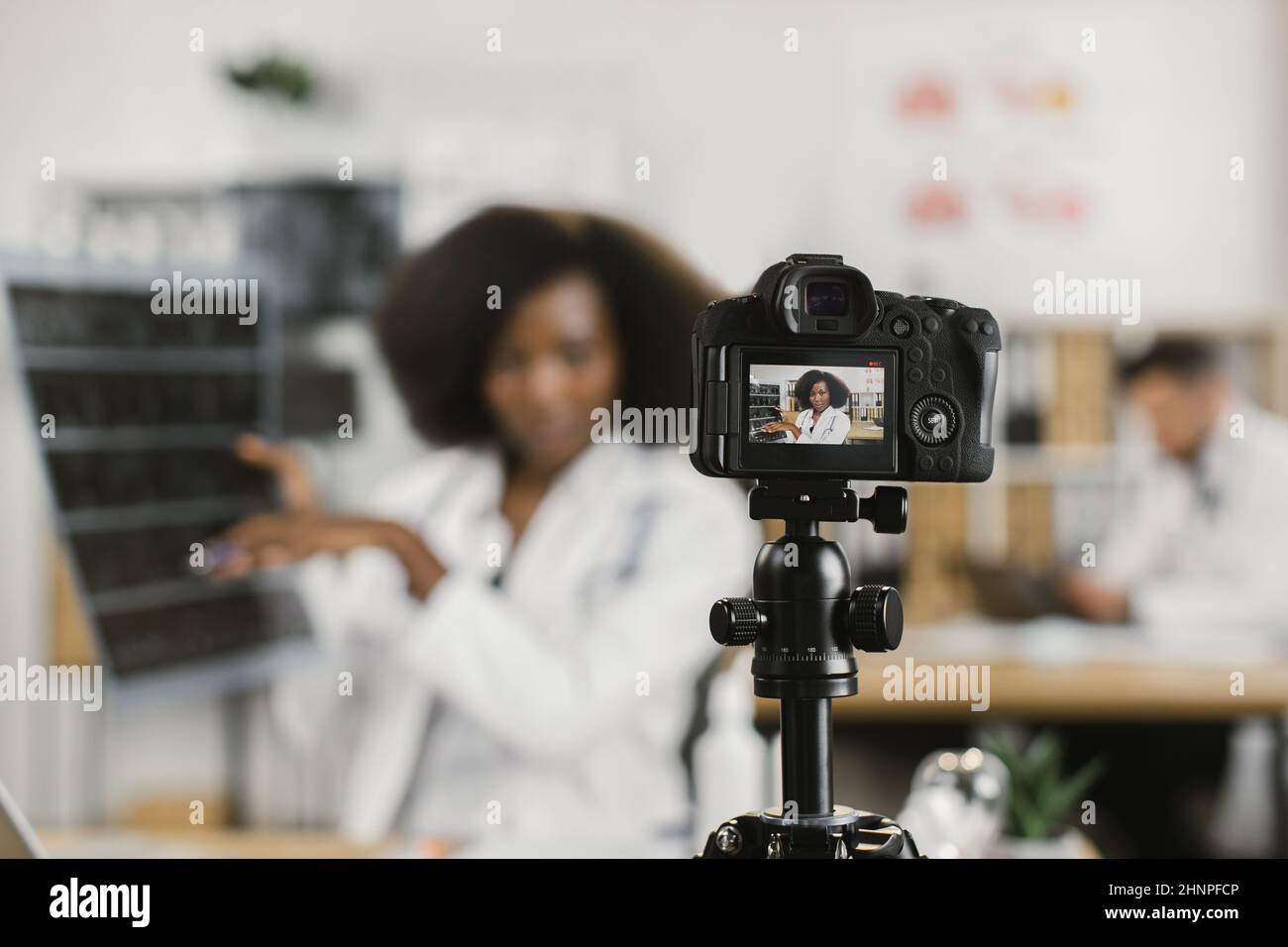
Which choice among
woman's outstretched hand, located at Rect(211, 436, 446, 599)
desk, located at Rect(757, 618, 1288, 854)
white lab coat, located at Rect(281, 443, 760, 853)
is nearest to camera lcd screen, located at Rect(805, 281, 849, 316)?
white lab coat, located at Rect(281, 443, 760, 853)

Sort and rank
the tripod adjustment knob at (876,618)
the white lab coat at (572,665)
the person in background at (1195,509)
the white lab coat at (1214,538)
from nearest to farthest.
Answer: the tripod adjustment knob at (876,618) < the white lab coat at (572,665) < the white lab coat at (1214,538) < the person in background at (1195,509)

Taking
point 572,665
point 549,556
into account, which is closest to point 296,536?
point 549,556

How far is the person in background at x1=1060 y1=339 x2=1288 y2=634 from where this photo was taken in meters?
3.27

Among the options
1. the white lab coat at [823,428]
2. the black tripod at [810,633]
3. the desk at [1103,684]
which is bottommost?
the desk at [1103,684]

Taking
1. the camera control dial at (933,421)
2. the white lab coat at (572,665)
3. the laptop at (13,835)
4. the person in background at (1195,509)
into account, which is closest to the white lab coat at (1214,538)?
the person in background at (1195,509)

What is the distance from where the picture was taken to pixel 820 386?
65 centimetres

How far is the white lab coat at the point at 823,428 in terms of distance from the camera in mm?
642

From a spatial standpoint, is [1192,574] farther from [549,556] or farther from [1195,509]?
[549,556]

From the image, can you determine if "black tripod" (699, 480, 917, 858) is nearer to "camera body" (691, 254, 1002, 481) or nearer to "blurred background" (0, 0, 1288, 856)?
"camera body" (691, 254, 1002, 481)

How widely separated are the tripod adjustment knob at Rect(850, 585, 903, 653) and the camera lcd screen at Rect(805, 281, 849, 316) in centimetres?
15

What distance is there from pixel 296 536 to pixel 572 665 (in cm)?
64

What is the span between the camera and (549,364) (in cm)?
209

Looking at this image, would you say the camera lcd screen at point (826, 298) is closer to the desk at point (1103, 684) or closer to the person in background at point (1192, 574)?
the desk at point (1103, 684)
